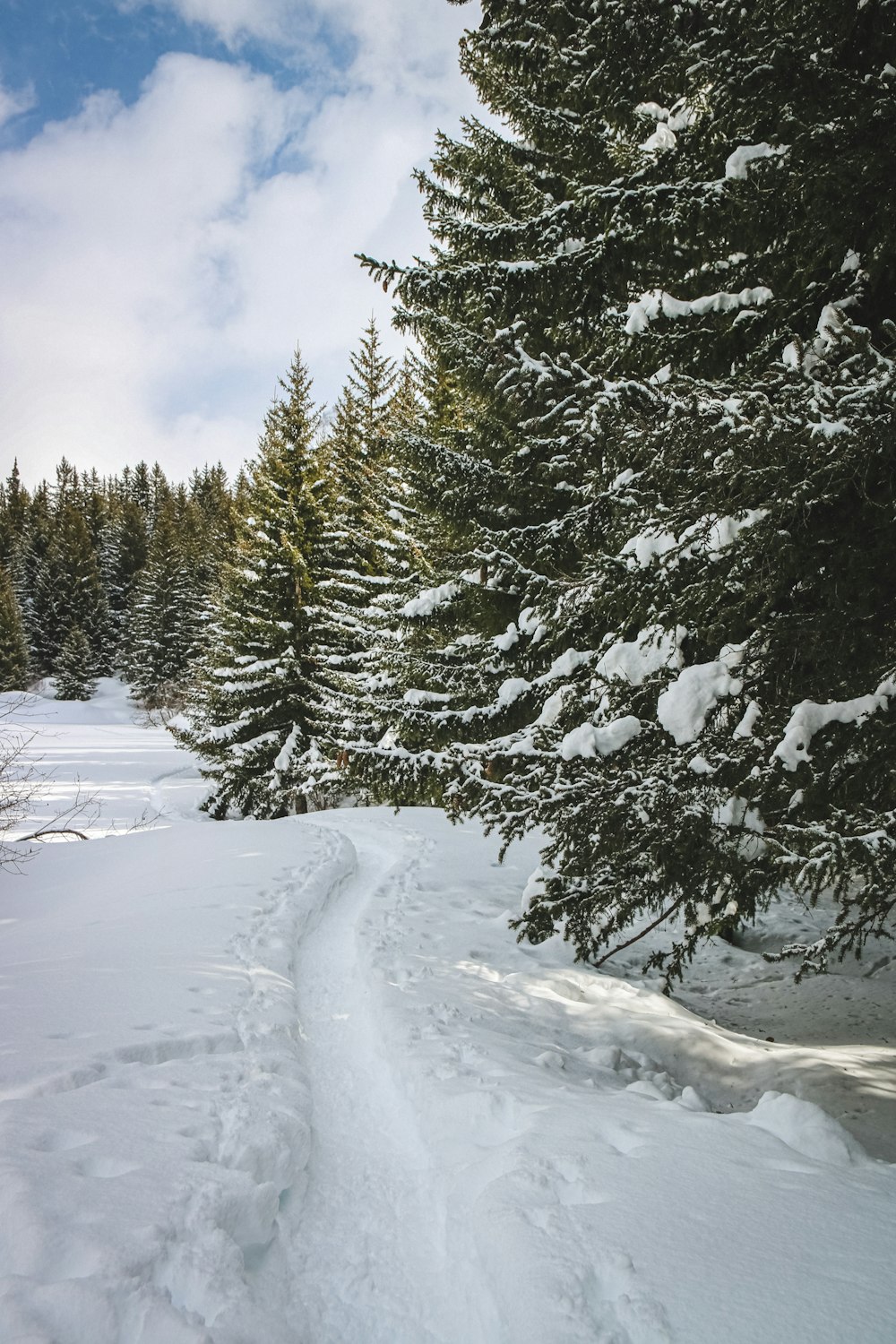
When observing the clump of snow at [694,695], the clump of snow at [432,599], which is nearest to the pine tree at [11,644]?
the clump of snow at [432,599]

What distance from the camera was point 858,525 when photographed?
12.2 feet

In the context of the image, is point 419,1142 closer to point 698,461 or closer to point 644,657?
point 644,657

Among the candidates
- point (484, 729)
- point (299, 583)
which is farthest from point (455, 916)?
point (299, 583)

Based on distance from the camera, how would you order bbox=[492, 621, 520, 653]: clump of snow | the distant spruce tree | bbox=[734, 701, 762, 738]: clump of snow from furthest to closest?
1. the distant spruce tree
2. bbox=[492, 621, 520, 653]: clump of snow
3. bbox=[734, 701, 762, 738]: clump of snow

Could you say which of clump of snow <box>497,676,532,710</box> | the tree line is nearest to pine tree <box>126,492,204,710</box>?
clump of snow <box>497,676,532,710</box>

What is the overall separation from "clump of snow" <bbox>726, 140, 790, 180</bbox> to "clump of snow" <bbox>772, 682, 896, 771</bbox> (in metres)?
3.10

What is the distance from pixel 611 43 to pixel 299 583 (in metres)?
14.9

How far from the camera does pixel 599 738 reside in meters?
4.35

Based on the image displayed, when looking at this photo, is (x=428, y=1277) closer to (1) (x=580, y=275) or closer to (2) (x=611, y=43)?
(1) (x=580, y=275)

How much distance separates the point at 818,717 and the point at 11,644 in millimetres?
53461

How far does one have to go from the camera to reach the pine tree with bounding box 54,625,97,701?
1857 inches

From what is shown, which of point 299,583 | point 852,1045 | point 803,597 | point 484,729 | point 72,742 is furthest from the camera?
point 72,742

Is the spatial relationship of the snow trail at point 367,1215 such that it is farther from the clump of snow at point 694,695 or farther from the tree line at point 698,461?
the clump of snow at point 694,695

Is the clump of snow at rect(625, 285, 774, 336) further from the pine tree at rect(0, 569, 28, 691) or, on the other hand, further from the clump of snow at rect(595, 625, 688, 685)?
the pine tree at rect(0, 569, 28, 691)
